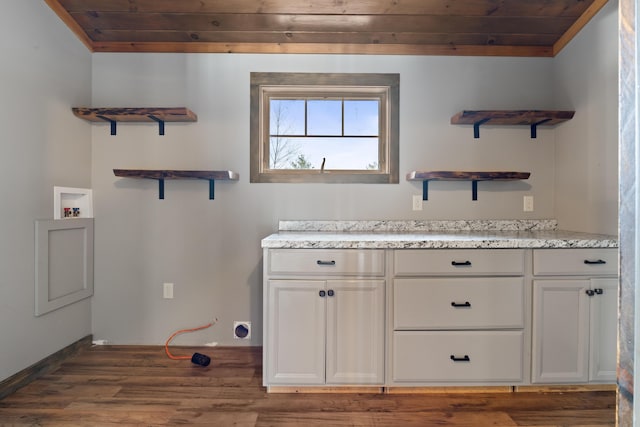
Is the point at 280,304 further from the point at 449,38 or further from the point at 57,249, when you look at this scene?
the point at 449,38

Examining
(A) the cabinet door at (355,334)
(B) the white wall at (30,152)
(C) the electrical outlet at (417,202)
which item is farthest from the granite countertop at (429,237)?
(B) the white wall at (30,152)

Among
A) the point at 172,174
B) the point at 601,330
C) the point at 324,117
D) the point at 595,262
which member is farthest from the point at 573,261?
the point at 172,174

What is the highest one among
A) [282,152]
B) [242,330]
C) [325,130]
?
[325,130]

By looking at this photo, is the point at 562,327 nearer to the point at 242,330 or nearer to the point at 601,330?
the point at 601,330

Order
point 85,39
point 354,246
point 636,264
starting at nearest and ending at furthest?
point 636,264 < point 354,246 < point 85,39

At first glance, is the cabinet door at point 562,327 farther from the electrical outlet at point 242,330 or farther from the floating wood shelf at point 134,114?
the floating wood shelf at point 134,114

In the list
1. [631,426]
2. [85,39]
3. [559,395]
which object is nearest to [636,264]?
[631,426]

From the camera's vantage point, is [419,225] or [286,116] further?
[286,116]

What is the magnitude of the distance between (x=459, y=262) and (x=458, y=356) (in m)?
0.53

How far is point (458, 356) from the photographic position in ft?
5.93

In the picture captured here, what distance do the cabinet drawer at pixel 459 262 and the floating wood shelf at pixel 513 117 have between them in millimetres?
994

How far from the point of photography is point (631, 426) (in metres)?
0.48

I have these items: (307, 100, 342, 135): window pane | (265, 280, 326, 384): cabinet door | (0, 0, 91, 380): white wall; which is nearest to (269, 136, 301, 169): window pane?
(307, 100, 342, 135): window pane

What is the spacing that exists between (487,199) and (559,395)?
4.27 feet
